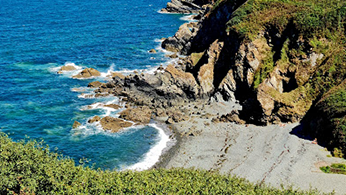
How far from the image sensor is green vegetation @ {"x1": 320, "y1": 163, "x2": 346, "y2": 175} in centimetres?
4362

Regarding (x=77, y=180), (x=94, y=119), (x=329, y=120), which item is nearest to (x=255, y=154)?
(x=329, y=120)

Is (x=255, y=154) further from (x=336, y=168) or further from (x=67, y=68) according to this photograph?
(x=67, y=68)

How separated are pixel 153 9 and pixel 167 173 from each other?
153 metres

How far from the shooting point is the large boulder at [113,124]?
6125 cm

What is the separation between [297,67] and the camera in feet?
204

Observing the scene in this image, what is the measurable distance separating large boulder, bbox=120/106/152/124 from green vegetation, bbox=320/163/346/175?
31808 mm

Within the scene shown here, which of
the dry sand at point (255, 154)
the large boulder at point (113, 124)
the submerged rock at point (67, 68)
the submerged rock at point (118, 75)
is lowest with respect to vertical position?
the submerged rock at point (67, 68)

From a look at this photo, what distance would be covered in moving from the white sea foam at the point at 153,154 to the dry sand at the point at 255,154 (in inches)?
63.7

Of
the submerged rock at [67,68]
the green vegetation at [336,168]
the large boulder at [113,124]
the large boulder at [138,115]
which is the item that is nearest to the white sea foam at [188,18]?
the submerged rock at [67,68]

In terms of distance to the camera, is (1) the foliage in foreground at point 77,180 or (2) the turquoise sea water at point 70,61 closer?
(1) the foliage in foreground at point 77,180

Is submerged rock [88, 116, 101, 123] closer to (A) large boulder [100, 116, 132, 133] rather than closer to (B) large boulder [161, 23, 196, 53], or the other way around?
(A) large boulder [100, 116, 132, 133]

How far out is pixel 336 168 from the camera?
4412 cm

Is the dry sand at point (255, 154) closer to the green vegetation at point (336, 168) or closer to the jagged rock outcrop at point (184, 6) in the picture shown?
the green vegetation at point (336, 168)

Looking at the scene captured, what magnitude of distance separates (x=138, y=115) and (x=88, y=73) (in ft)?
92.3
